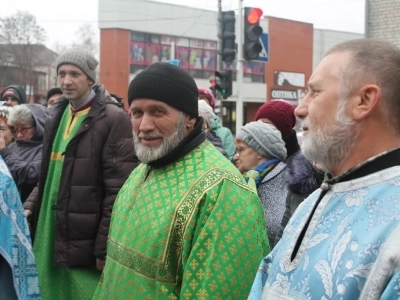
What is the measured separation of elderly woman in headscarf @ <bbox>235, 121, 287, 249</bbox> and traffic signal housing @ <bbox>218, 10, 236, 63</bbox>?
8.17 meters

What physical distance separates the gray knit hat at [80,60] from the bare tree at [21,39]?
127 ft

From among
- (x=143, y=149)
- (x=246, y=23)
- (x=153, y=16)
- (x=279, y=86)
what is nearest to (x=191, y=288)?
(x=143, y=149)

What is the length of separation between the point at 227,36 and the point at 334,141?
425 inches

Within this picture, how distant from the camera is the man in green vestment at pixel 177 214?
7.77 ft

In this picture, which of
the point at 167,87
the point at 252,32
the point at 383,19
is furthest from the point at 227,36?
the point at 167,87

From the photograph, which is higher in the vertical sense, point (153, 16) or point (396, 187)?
point (153, 16)

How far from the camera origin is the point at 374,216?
63.0 inches

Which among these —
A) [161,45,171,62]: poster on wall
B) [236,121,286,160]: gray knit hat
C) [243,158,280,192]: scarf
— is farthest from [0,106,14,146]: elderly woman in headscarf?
[161,45,171,62]: poster on wall

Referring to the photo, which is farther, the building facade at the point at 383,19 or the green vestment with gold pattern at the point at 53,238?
the building facade at the point at 383,19

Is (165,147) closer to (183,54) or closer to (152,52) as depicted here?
(152,52)

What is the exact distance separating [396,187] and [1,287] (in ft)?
7.13

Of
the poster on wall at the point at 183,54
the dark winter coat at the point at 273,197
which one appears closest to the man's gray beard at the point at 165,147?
the dark winter coat at the point at 273,197

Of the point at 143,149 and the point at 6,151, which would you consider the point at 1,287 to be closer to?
the point at 143,149

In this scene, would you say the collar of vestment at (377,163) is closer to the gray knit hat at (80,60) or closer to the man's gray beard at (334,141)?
the man's gray beard at (334,141)
